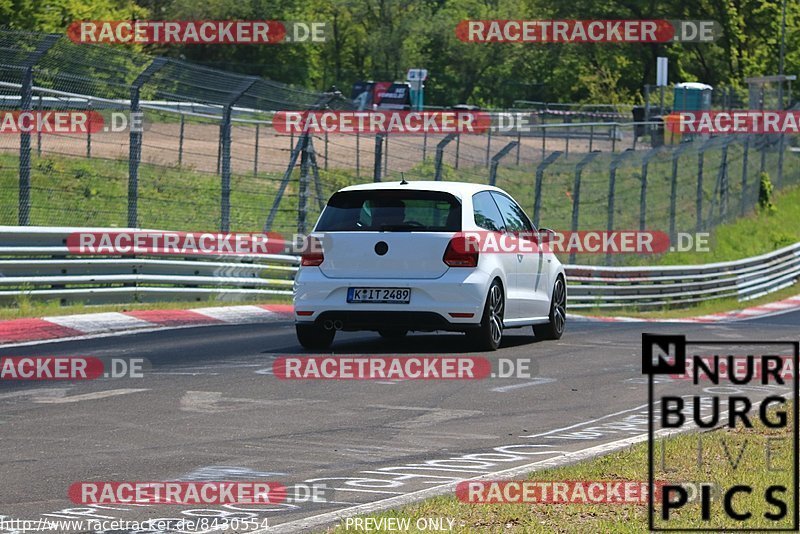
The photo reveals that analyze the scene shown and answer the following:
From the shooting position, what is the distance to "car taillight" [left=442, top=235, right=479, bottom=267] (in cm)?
1304

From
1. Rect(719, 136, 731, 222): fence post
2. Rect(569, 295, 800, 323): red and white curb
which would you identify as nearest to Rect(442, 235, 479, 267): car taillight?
Rect(569, 295, 800, 323): red and white curb

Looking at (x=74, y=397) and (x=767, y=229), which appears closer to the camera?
(x=74, y=397)

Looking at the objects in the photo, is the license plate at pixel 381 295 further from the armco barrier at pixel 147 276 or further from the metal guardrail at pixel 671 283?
the metal guardrail at pixel 671 283

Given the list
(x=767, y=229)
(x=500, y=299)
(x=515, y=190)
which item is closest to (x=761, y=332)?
(x=500, y=299)

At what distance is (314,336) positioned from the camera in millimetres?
13633

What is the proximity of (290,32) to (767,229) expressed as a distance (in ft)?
92.6

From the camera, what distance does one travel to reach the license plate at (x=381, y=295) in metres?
13.0

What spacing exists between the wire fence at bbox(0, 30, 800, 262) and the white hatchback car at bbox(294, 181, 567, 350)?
13.7ft

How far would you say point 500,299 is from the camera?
45.0ft

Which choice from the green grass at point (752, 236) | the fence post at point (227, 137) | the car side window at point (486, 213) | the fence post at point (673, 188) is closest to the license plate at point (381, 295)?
the car side window at point (486, 213)

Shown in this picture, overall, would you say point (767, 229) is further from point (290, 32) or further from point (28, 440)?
point (28, 440)

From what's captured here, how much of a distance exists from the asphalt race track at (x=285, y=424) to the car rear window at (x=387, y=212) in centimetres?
117

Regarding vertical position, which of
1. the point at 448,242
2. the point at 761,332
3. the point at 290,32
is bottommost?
the point at 761,332

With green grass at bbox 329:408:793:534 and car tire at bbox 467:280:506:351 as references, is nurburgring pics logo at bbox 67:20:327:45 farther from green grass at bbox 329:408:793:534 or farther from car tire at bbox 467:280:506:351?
green grass at bbox 329:408:793:534
